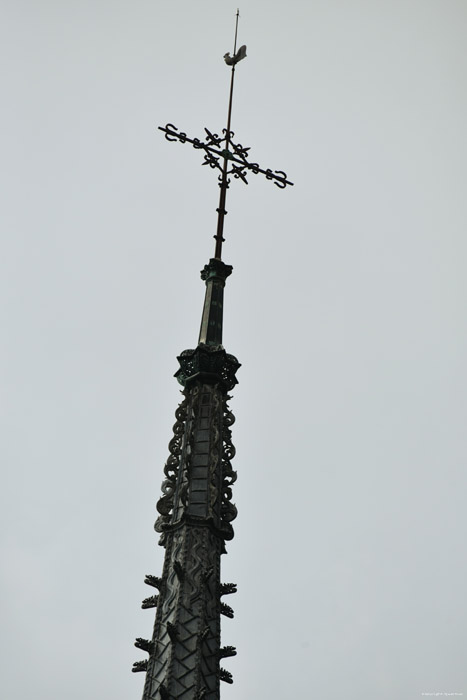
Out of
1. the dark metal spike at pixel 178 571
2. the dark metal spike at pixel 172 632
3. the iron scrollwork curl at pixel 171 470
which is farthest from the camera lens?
the iron scrollwork curl at pixel 171 470

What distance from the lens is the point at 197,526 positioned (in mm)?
15680

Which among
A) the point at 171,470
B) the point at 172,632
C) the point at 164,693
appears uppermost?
the point at 171,470

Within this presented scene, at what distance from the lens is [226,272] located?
2022cm

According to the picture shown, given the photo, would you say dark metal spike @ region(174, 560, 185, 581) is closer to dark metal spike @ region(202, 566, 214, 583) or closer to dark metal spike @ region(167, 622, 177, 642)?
dark metal spike @ region(202, 566, 214, 583)

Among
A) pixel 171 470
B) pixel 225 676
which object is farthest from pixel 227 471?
pixel 225 676

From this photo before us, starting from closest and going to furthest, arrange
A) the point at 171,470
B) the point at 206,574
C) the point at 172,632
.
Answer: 1. the point at 172,632
2. the point at 206,574
3. the point at 171,470

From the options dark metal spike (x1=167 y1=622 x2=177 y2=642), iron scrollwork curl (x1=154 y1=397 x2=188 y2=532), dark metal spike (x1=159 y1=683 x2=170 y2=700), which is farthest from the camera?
iron scrollwork curl (x1=154 y1=397 x2=188 y2=532)

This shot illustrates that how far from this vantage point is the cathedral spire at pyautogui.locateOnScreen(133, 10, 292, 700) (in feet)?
45.5

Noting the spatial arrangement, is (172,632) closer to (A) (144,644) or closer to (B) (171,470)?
(A) (144,644)

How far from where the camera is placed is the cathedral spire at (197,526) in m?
13.9

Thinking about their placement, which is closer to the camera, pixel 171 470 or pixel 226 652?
pixel 226 652

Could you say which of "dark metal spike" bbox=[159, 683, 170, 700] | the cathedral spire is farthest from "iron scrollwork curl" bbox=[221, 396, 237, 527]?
"dark metal spike" bbox=[159, 683, 170, 700]

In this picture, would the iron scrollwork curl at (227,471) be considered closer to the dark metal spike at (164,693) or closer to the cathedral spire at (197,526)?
the cathedral spire at (197,526)

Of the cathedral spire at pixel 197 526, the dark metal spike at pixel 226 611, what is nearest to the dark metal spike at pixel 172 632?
the cathedral spire at pixel 197 526
